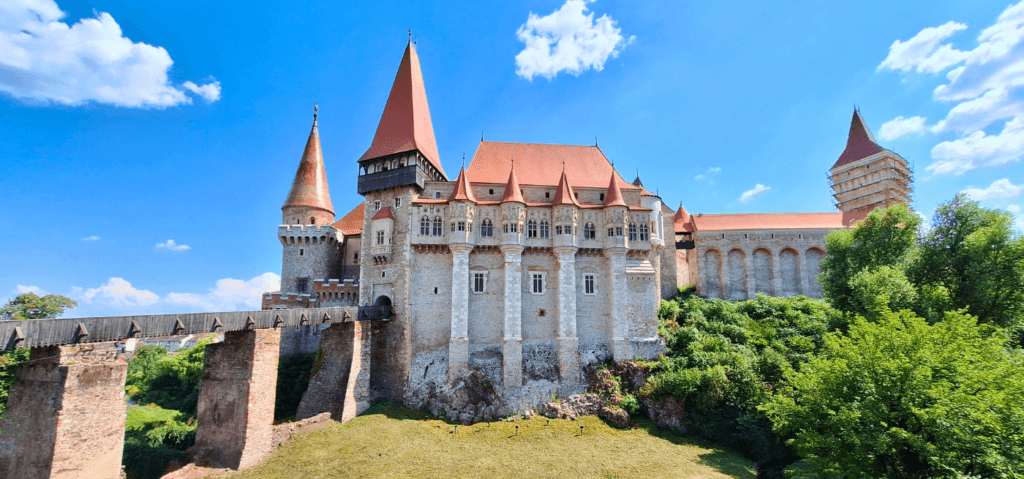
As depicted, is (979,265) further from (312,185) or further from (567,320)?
(312,185)

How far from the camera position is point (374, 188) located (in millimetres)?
30438

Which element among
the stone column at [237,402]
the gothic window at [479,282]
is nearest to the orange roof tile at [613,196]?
the gothic window at [479,282]

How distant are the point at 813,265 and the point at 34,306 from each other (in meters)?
61.4

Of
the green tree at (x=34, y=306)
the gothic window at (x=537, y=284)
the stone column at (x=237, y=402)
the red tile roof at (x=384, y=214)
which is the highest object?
the red tile roof at (x=384, y=214)

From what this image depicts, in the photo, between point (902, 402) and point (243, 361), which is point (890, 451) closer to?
point (902, 402)

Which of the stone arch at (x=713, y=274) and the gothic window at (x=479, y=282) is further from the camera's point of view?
the stone arch at (x=713, y=274)

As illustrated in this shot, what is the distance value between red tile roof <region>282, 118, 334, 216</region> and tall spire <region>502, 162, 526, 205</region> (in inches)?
596

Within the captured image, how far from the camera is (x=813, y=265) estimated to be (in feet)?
133

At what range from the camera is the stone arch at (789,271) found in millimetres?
40438

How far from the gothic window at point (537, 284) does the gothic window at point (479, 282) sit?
10.4ft

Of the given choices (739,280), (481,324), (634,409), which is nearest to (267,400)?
(481,324)

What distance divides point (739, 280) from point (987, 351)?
2605cm

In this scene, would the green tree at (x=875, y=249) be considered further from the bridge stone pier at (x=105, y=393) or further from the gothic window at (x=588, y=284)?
the bridge stone pier at (x=105, y=393)

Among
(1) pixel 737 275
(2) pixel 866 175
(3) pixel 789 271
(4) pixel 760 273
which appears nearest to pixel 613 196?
(1) pixel 737 275
